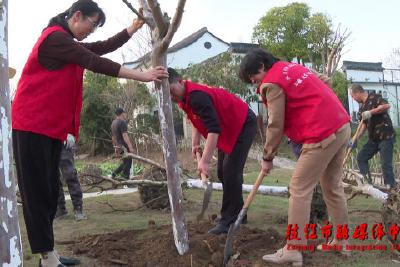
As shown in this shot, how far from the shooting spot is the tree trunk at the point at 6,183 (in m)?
2.20

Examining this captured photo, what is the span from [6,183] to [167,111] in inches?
65.2

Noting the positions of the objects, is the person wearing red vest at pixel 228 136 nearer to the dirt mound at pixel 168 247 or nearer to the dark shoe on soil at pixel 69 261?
the dirt mound at pixel 168 247

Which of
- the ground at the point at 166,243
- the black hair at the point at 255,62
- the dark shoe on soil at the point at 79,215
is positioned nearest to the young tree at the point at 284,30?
the ground at the point at 166,243

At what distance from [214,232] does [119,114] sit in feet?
22.3

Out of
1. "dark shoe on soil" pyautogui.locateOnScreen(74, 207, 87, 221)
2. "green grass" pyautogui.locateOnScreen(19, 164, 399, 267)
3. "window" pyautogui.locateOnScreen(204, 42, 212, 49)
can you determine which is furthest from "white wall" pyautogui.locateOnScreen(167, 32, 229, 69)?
"dark shoe on soil" pyautogui.locateOnScreen(74, 207, 87, 221)

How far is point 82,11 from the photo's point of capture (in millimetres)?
3559

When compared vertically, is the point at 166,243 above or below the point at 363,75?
below

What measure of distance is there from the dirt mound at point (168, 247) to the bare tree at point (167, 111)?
138mm

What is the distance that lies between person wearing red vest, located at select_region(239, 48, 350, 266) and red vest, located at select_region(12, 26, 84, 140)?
140 cm

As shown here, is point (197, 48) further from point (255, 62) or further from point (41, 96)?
point (41, 96)

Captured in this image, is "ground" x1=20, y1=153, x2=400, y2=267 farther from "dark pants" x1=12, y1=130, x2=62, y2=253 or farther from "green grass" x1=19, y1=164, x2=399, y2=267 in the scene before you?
"dark pants" x1=12, y1=130, x2=62, y2=253

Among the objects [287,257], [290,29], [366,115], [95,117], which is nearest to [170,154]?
[287,257]

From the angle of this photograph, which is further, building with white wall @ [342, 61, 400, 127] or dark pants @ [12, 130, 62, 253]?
building with white wall @ [342, 61, 400, 127]

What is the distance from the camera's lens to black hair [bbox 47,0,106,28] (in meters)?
3.55
